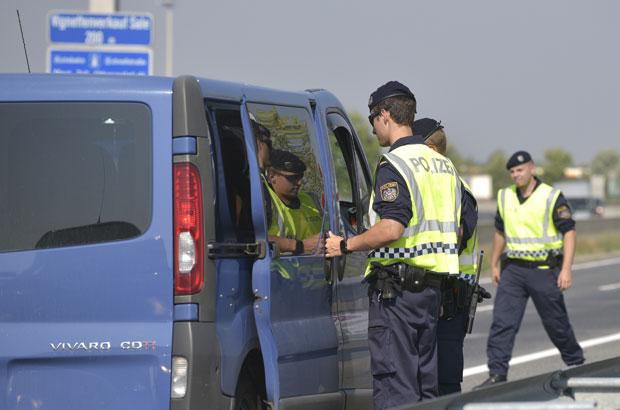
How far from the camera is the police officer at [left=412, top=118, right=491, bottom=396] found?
19.0ft

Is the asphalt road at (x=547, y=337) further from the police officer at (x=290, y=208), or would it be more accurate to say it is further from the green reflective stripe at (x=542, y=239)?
the police officer at (x=290, y=208)

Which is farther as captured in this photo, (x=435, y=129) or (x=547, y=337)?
(x=547, y=337)

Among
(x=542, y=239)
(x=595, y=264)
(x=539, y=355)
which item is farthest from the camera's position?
(x=595, y=264)

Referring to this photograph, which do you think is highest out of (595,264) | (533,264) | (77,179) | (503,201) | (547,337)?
(77,179)

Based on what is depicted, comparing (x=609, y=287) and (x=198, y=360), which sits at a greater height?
(x=198, y=360)

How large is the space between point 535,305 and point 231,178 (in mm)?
4808

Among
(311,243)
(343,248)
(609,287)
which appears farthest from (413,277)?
(609,287)

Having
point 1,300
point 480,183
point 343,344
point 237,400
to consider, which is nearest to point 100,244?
point 1,300

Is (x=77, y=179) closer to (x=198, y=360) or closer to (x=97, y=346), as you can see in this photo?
(x=97, y=346)

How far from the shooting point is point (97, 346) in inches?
173

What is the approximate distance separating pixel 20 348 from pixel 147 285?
584mm

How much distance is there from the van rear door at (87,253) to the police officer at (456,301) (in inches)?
71.5

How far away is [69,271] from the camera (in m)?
4.44

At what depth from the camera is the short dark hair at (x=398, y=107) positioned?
17.9ft
